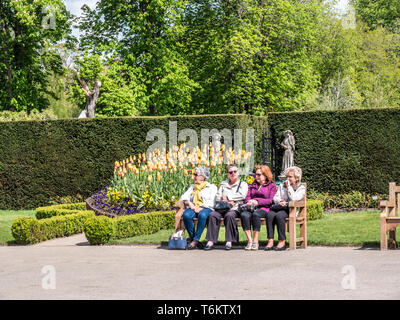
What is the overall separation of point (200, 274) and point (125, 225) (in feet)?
16.7

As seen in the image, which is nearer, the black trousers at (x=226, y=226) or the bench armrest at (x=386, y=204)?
the bench armrest at (x=386, y=204)

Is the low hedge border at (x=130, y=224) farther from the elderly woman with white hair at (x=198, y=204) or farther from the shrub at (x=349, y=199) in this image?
the shrub at (x=349, y=199)

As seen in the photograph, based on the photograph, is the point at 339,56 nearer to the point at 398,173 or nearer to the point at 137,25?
the point at 137,25

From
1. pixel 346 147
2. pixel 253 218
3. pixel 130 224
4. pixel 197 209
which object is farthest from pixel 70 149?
pixel 253 218

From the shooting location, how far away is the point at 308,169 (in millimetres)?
19156

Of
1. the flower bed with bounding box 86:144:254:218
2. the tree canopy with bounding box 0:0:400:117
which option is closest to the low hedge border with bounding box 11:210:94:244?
the flower bed with bounding box 86:144:254:218

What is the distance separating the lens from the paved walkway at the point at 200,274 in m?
6.77

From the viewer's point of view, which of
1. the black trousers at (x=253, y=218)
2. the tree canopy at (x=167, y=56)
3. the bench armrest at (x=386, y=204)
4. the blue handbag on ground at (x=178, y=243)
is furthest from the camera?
the tree canopy at (x=167, y=56)

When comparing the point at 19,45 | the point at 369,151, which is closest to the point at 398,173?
the point at 369,151

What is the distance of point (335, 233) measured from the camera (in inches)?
477

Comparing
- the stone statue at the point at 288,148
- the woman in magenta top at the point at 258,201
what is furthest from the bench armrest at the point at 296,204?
the stone statue at the point at 288,148

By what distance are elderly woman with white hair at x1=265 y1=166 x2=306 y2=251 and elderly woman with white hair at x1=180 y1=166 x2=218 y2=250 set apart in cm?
112

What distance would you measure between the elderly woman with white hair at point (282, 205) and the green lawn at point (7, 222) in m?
5.57

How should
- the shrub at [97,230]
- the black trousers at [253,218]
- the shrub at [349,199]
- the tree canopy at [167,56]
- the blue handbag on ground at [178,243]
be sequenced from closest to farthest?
1. the black trousers at [253,218]
2. the blue handbag on ground at [178,243]
3. the shrub at [97,230]
4. the shrub at [349,199]
5. the tree canopy at [167,56]
